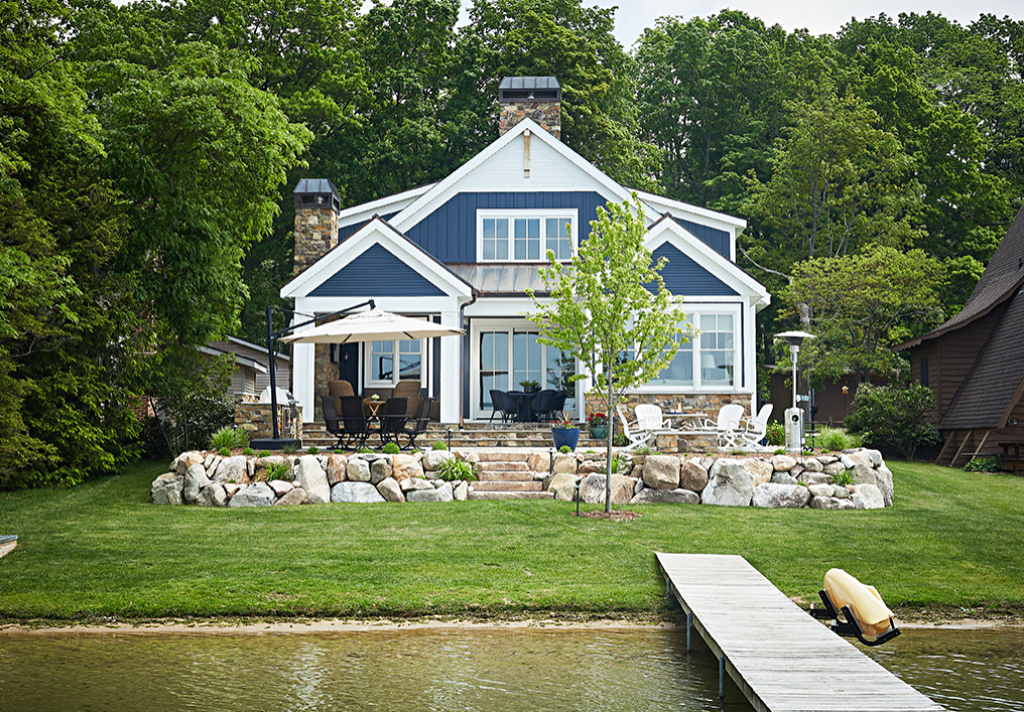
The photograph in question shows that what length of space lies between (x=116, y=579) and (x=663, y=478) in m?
7.58

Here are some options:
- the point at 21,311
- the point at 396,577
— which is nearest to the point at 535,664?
the point at 396,577

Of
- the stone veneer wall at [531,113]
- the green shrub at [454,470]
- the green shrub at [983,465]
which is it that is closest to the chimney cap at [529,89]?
the stone veneer wall at [531,113]

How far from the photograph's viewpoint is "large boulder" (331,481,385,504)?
13.7 metres

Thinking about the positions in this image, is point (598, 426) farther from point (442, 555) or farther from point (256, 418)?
point (442, 555)

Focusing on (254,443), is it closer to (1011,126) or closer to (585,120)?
(585,120)

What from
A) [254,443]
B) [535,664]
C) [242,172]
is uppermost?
[242,172]

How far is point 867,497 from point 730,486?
196 centimetres

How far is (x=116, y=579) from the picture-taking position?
925 centimetres

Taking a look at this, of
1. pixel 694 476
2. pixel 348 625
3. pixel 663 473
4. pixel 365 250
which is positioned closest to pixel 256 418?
pixel 365 250

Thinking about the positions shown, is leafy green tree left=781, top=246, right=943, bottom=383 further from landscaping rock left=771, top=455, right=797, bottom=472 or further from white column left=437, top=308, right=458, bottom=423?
landscaping rock left=771, top=455, right=797, bottom=472

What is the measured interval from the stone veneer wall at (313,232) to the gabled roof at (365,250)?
2.61m

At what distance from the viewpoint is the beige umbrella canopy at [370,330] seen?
15328 millimetres

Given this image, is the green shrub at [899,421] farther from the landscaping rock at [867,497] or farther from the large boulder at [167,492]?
the large boulder at [167,492]

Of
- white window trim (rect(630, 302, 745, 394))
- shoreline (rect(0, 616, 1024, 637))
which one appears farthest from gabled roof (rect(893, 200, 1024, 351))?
shoreline (rect(0, 616, 1024, 637))
